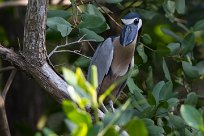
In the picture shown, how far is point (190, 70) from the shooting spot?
249 centimetres

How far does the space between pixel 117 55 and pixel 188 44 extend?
1.10 ft

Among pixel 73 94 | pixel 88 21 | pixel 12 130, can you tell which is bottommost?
pixel 12 130

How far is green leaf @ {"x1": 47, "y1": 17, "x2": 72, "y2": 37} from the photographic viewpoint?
85.1 inches

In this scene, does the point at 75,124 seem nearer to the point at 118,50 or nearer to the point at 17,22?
the point at 118,50

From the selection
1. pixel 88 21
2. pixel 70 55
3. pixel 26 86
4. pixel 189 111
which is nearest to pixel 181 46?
pixel 88 21

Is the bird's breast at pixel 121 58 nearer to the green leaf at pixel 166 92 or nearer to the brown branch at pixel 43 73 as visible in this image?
the green leaf at pixel 166 92

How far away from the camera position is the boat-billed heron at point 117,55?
2.56 meters

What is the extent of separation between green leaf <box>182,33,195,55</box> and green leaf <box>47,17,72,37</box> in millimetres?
558

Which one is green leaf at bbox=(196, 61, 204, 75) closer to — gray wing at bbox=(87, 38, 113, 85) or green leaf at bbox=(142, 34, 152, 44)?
green leaf at bbox=(142, 34, 152, 44)

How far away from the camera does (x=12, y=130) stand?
3.82 metres

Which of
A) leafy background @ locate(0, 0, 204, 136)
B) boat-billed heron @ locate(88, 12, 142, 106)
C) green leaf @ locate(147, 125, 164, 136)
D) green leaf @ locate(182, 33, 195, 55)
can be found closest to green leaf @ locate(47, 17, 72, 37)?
leafy background @ locate(0, 0, 204, 136)

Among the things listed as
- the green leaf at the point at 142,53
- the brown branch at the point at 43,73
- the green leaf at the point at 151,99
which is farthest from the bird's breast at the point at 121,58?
the brown branch at the point at 43,73

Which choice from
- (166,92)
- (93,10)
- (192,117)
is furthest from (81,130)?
(93,10)

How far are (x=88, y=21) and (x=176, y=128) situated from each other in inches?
19.5
